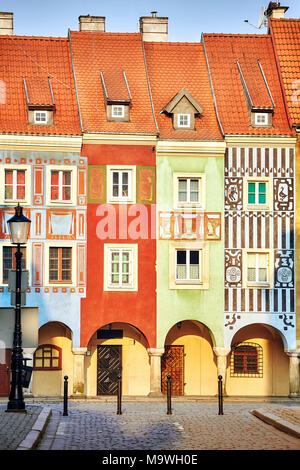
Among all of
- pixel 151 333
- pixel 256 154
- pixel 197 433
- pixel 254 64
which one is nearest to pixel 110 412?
pixel 197 433

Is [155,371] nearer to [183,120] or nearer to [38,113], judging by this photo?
[183,120]

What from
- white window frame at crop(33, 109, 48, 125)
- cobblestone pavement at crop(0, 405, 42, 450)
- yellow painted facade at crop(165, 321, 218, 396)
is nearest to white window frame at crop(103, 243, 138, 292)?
yellow painted facade at crop(165, 321, 218, 396)

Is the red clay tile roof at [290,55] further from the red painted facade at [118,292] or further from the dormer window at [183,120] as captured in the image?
the red painted facade at [118,292]

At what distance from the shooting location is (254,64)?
42.3 metres

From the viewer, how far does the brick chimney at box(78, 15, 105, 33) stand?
43.7 metres

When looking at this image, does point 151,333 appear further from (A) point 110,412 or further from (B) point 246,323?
(A) point 110,412

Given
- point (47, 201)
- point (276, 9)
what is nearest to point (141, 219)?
point (47, 201)

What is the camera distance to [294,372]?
1560 inches

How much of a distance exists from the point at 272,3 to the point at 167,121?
26.5 feet

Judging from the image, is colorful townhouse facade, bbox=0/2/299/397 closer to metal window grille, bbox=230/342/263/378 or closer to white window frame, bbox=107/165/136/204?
→ white window frame, bbox=107/165/136/204

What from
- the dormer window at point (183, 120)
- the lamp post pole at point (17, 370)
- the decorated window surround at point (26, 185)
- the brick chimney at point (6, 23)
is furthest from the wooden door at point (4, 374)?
the lamp post pole at point (17, 370)

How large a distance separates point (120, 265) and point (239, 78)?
9.26 m

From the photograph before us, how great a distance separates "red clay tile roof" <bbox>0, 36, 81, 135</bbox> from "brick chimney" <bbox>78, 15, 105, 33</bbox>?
151cm

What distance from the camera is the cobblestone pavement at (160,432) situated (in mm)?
18312
